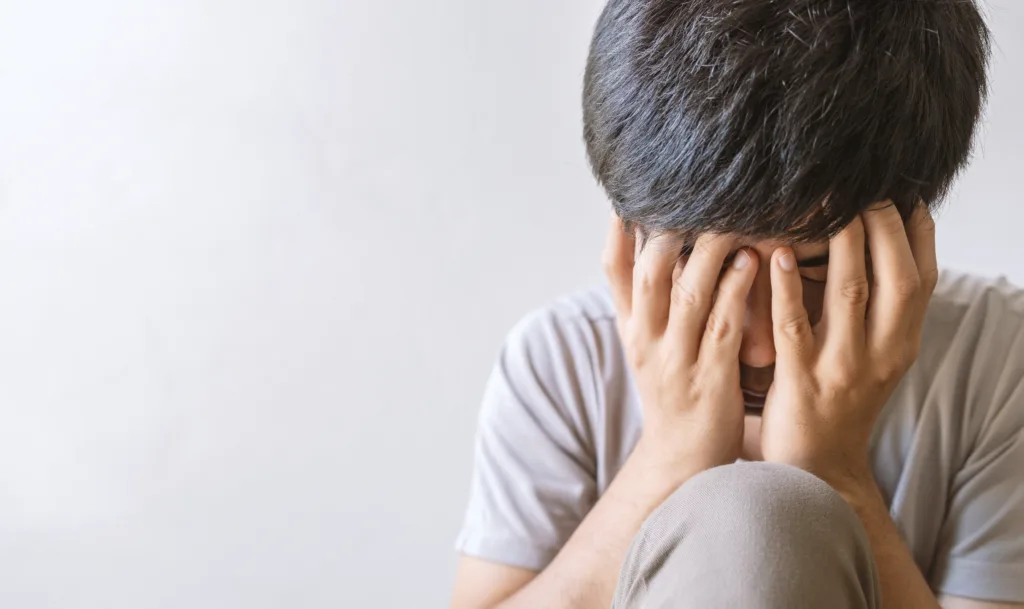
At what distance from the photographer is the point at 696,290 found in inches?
28.7

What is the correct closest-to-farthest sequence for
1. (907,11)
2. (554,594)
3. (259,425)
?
(907,11), (554,594), (259,425)

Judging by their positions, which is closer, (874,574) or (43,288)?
(874,574)

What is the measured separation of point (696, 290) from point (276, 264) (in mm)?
598

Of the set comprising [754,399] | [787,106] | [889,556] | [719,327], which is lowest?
[889,556]

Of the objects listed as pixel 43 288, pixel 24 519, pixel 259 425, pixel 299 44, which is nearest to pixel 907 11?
pixel 299 44

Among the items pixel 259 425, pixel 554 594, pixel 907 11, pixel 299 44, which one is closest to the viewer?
pixel 907 11

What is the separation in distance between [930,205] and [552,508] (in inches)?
17.7

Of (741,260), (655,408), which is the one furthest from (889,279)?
(655,408)

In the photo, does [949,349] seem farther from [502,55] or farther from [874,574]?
[502,55]

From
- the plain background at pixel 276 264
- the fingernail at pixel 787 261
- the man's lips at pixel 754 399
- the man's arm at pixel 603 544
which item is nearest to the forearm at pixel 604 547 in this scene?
the man's arm at pixel 603 544

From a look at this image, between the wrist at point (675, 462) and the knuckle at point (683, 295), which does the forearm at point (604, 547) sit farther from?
the knuckle at point (683, 295)

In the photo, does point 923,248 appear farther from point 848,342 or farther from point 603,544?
point 603,544

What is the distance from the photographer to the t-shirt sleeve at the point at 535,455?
88 centimetres

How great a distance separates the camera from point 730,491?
24.7 inches
